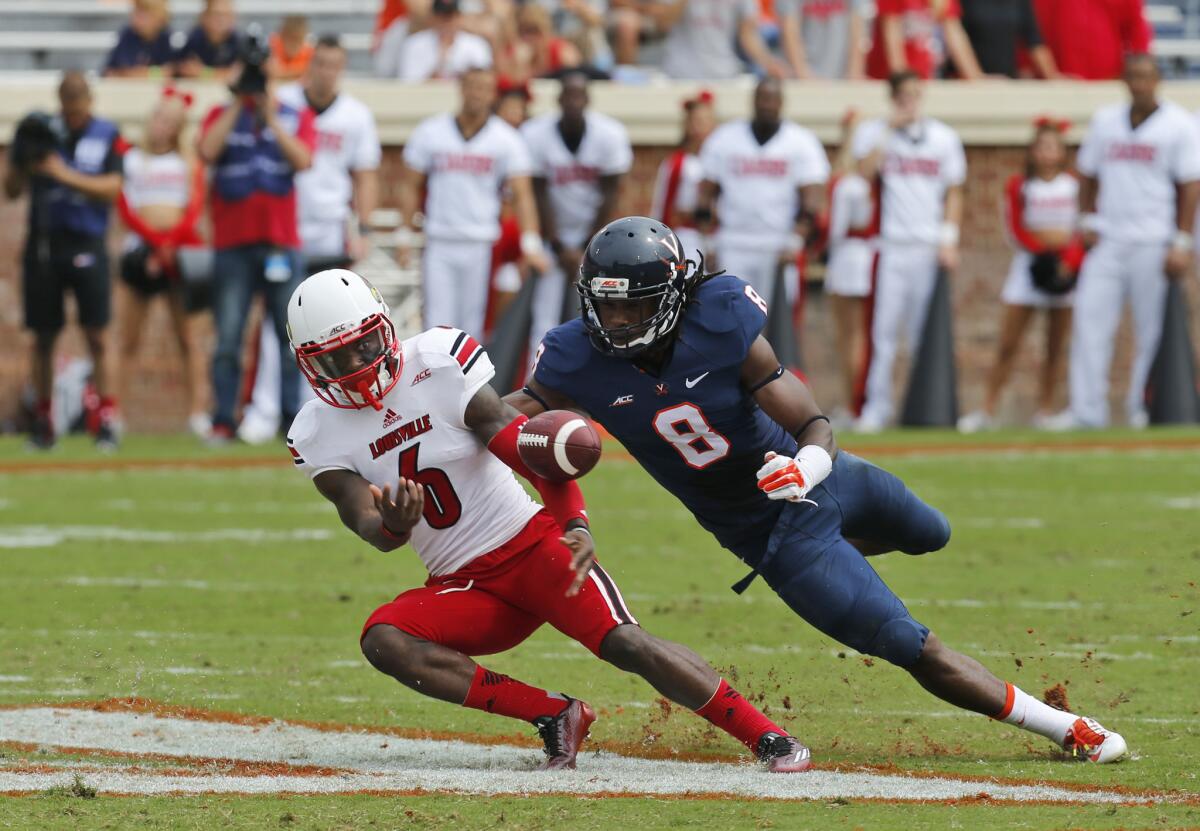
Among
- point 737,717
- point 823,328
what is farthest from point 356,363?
point 823,328

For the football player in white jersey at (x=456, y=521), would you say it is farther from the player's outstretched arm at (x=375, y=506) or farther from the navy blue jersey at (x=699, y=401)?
the navy blue jersey at (x=699, y=401)

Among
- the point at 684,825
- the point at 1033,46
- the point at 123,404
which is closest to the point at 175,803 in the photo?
the point at 684,825

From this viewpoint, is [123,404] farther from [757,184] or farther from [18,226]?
[757,184]

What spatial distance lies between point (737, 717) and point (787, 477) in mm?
666

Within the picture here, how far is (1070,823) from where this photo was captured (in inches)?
176

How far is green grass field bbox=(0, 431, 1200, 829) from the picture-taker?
186 inches

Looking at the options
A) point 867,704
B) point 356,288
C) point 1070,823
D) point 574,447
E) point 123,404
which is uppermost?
point 356,288

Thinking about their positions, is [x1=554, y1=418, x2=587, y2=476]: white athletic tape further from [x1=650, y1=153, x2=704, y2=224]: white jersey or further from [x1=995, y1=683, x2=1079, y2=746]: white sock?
[x1=650, y1=153, x2=704, y2=224]: white jersey

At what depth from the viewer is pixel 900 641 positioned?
17.4 ft

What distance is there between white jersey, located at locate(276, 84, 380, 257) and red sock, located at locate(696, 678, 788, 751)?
8.25 metres

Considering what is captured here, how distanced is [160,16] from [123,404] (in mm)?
2928

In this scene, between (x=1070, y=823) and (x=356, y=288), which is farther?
(x=356, y=288)

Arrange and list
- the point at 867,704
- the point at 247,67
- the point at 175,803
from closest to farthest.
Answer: the point at 175,803
the point at 867,704
the point at 247,67

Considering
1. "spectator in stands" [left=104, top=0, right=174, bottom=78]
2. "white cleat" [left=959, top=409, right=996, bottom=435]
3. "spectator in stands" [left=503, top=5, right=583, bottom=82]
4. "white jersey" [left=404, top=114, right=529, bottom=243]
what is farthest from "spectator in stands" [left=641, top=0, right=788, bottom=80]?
"spectator in stands" [left=104, top=0, right=174, bottom=78]
